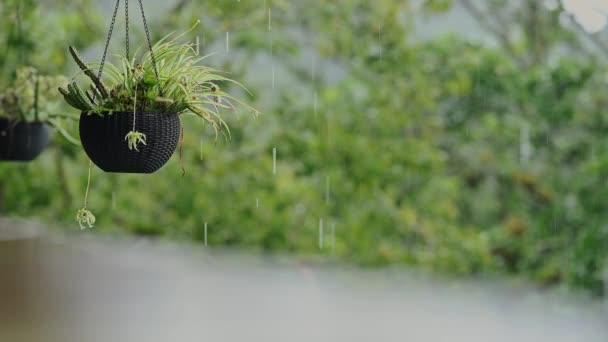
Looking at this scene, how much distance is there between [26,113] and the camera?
215cm

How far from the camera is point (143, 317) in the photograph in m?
4.00

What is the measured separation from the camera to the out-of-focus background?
4.09 m

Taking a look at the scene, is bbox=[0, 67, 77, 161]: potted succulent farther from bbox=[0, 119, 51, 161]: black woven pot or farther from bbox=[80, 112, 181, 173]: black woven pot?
bbox=[80, 112, 181, 173]: black woven pot

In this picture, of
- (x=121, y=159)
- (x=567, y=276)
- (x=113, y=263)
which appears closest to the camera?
(x=121, y=159)

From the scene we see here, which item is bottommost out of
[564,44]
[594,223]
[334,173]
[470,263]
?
[470,263]

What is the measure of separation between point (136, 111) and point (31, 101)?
0.82 m

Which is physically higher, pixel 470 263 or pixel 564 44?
pixel 564 44

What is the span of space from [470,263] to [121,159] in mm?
3415

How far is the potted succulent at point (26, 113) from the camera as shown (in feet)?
6.98

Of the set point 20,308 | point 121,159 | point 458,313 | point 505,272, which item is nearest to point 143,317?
point 20,308

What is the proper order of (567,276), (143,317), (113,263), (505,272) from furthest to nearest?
(113,263) < (505,272) < (567,276) < (143,317)

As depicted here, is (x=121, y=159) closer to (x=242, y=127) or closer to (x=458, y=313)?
(x=242, y=127)

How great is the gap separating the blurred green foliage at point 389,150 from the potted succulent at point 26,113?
1.76 metres

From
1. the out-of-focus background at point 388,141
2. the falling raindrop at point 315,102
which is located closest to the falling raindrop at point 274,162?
the out-of-focus background at point 388,141
